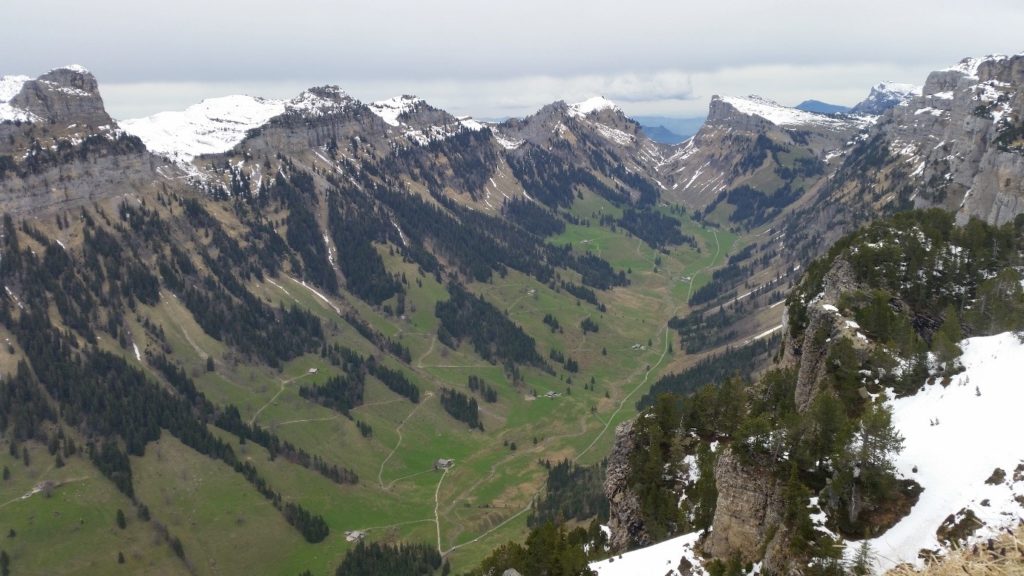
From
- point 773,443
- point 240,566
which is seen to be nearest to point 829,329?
point 773,443

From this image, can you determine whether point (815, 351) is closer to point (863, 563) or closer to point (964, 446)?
point (964, 446)

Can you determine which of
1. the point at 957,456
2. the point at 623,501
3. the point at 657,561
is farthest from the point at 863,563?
the point at 623,501

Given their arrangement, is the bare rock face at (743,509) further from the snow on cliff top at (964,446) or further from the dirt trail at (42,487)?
the dirt trail at (42,487)

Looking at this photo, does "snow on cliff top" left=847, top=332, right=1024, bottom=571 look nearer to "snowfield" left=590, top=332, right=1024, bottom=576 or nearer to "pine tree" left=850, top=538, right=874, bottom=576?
"snowfield" left=590, top=332, right=1024, bottom=576

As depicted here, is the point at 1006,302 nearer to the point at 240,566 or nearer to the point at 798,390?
the point at 798,390

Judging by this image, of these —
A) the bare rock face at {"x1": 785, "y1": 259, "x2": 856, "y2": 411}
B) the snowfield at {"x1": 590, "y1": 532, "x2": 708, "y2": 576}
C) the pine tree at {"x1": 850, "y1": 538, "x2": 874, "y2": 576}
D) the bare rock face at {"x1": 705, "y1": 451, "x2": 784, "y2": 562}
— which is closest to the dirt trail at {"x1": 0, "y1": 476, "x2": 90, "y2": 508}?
the snowfield at {"x1": 590, "y1": 532, "x2": 708, "y2": 576}

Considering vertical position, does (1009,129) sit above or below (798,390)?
above

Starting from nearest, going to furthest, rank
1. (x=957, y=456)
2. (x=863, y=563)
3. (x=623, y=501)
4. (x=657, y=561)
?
(x=863, y=563) < (x=957, y=456) < (x=657, y=561) < (x=623, y=501)

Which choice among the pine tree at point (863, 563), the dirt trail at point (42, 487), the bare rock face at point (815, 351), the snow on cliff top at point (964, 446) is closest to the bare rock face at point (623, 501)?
the bare rock face at point (815, 351)
